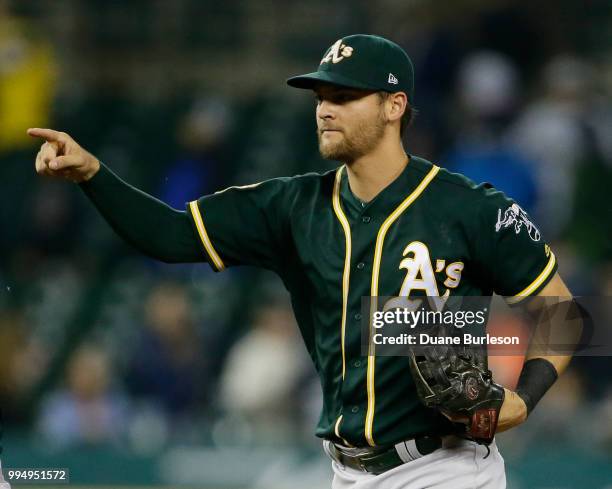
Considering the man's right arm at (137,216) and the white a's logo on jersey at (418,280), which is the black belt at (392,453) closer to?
the white a's logo on jersey at (418,280)

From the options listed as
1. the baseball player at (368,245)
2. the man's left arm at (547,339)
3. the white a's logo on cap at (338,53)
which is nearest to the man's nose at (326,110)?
the baseball player at (368,245)

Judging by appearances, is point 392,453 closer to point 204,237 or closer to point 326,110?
point 204,237

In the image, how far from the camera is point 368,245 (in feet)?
13.4

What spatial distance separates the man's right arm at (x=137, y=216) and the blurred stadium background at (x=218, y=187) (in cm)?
340

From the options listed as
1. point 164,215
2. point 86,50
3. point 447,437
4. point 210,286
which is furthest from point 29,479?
point 86,50

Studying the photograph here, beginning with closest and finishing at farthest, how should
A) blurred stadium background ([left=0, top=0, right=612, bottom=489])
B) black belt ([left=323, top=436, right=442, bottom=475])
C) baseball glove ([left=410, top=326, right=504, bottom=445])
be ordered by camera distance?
baseball glove ([left=410, top=326, right=504, bottom=445]) → black belt ([left=323, top=436, right=442, bottom=475]) → blurred stadium background ([left=0, top=0, right=612, bottom=489])

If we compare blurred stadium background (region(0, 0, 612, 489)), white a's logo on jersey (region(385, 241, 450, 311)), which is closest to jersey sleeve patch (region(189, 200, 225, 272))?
white a's logo on jersey (region(385, 241, 450, 311))

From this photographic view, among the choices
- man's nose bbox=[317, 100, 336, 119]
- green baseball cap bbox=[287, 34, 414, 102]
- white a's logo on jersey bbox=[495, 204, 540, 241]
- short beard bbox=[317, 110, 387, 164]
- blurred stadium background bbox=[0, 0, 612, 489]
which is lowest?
blurred stadium background bbox=[0, 0, 612, 489]

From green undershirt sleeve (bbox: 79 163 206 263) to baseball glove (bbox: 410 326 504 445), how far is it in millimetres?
861

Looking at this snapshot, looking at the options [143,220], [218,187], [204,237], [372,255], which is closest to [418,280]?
[372,255]

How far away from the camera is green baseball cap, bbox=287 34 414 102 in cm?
408

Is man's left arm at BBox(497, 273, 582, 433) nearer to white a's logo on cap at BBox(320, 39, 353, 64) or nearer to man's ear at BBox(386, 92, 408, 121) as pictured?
man's ear at BBox(386, 92, 408, 121)

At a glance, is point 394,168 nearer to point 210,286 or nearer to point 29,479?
point 29,479

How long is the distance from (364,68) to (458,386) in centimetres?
104
